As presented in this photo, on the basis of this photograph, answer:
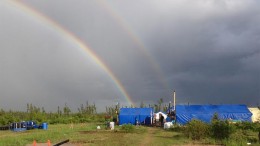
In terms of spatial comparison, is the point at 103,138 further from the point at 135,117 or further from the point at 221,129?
the point at 135,117

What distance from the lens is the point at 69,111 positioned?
10181 cm

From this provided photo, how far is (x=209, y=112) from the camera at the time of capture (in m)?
56.5

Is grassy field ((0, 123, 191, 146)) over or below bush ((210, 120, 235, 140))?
below

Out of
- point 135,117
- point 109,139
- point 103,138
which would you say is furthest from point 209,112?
point 109,139

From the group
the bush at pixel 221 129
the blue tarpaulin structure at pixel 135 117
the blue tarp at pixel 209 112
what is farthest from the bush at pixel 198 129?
the blue tarpaulin structure at pixel 135 117

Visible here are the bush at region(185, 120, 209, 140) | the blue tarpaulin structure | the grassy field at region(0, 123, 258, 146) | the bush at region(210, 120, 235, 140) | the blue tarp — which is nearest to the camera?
the grassy field at region(0, 123, 258, 146)

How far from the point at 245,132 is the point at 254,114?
2526 centimetres

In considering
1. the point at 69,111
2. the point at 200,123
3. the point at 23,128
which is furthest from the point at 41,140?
the point at 69,111

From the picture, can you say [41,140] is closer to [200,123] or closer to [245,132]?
[200,123]

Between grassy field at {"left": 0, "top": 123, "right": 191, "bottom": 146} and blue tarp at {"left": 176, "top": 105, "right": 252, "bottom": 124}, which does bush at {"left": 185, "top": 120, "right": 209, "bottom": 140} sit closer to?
grassy field at {"left": 0, "top": 123, "right": 191, "bottom": 146}

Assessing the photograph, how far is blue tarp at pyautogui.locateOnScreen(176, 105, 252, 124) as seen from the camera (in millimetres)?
54844

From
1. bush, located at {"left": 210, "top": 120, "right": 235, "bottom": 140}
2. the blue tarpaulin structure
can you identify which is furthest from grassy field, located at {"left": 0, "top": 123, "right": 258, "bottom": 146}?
the blue tarpaulin structure

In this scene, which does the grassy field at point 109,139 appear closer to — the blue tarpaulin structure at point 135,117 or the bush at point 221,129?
the bush at point 221,129

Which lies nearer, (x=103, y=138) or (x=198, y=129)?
(x=198, y=129)
